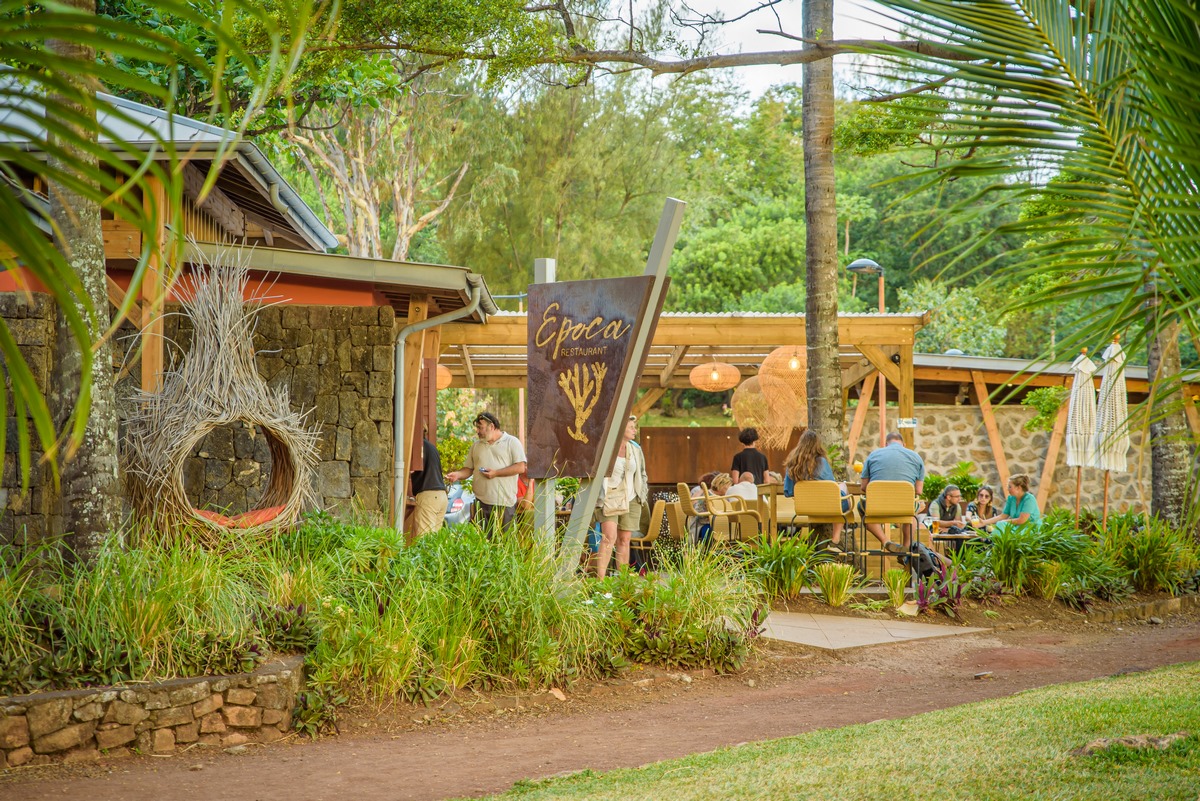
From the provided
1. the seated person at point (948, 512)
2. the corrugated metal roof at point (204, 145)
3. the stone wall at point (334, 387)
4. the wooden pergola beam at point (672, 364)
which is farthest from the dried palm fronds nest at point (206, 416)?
the wooden pergola beam at point (672, 364)

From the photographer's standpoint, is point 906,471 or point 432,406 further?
point 432,406

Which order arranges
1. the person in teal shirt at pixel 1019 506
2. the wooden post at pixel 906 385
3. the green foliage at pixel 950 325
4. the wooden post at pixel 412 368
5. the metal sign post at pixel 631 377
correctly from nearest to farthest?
1. the metal sign post at pixel 631 377
2. the wooden post at pixel 412 368
3. the person in teal shirt at pixel 1019 506
4. the wooden post at pixel 906 385
5. the green foliage at pixel 950 325

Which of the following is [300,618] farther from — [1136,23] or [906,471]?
[906,471]

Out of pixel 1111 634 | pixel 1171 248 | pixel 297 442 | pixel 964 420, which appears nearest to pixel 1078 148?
pixel 1171 248

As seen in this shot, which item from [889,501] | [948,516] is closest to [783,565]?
[889,501]

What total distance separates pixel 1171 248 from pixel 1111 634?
6.57 m

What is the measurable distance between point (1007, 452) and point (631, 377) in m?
11.9

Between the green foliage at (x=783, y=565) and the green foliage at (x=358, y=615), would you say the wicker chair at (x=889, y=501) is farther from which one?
the green foliage at (x=358, y=615)

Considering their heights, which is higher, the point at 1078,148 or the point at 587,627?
the point at 1078,148

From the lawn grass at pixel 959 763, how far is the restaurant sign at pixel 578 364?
2.46 meters

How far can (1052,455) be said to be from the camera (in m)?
15.7

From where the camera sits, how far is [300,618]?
557 cm

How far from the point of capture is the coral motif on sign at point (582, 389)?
6691 mm

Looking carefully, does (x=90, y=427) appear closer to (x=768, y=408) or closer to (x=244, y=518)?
(x=244, y=518)
